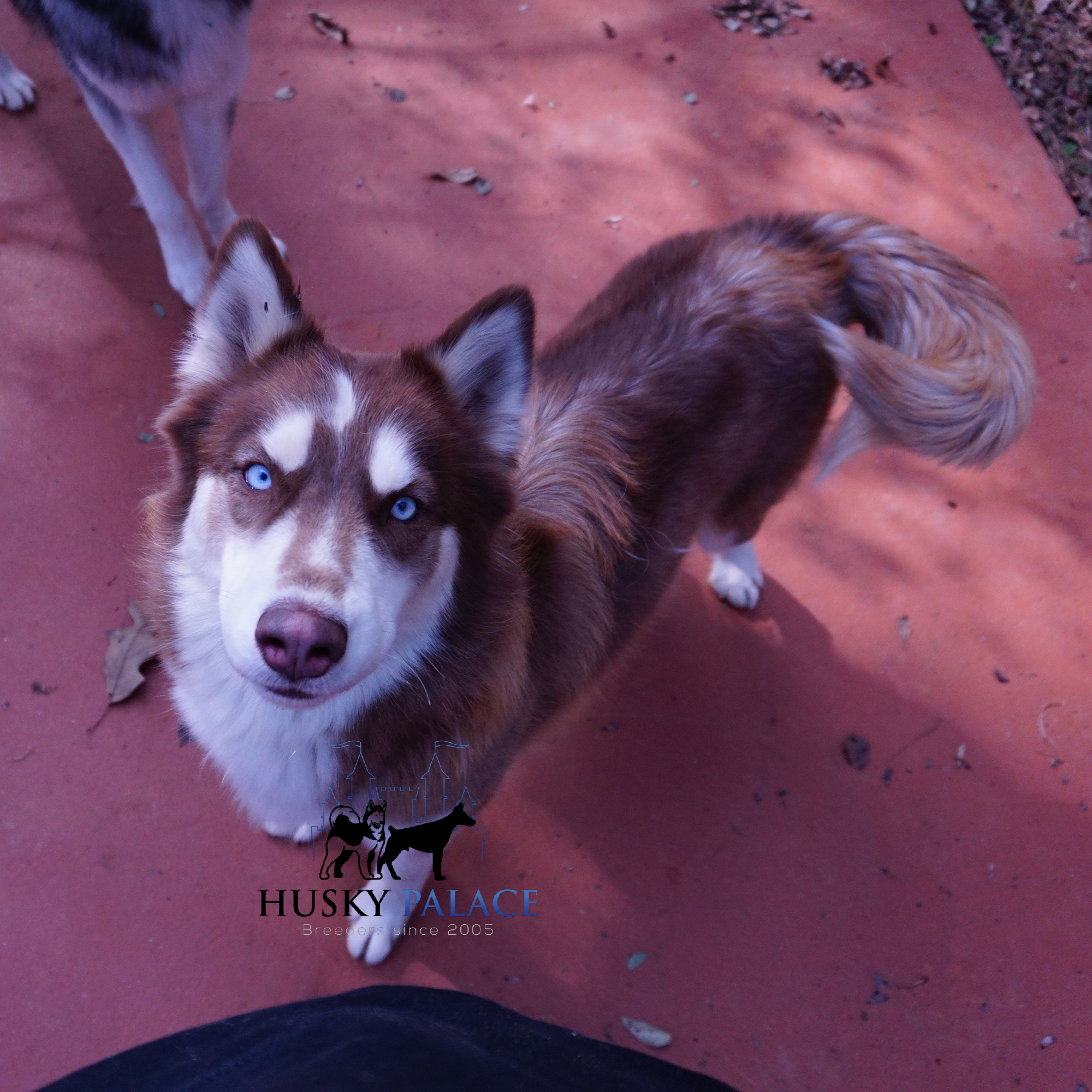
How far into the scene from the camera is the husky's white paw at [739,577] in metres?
3.09

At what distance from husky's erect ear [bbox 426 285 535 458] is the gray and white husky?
167cm

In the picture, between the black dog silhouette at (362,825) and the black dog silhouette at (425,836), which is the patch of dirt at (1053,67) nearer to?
the black dog silhouette at (425,836)

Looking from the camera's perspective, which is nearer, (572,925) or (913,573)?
(572,925)

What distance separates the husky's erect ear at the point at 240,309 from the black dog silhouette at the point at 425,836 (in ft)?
4.03

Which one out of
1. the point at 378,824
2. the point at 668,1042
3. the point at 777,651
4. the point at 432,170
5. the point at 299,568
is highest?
the point at 299,568

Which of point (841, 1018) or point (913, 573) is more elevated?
point (913, 573)

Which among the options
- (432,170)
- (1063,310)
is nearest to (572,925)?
(432,170)

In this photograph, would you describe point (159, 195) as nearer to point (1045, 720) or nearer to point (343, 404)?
point (343, 404)

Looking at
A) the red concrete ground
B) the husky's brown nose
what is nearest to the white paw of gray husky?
the red concrete ground

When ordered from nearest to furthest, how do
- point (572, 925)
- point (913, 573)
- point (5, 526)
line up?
1. point (572, 925)
2. point (5, 526)
3. point (913, 573)

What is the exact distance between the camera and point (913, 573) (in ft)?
10.8

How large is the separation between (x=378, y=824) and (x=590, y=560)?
0.88 metres

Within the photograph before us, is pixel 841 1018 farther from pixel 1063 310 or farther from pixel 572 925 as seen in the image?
pixel 1063 310

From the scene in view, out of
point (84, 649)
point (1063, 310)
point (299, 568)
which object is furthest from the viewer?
point (1063, 310)
